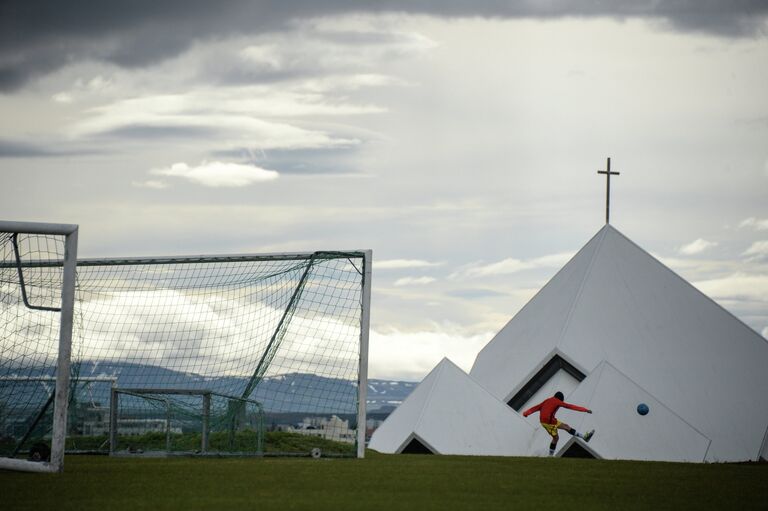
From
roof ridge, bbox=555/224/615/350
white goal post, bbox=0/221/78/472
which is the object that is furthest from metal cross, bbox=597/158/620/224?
white goal post, bbox=0/221/78/472

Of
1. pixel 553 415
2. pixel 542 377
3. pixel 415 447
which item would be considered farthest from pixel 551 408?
pixel 542 377

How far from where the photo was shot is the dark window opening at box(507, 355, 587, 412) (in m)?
26.5

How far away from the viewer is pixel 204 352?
19641 mm

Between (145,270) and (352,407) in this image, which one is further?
(145,270)

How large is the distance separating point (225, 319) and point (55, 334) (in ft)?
9.89

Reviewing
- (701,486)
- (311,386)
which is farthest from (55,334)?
(701,486)

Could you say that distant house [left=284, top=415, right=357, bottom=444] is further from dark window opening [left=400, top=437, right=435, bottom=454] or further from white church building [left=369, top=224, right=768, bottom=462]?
dark window opening [left=400, top=437, right=435, bottom=454]

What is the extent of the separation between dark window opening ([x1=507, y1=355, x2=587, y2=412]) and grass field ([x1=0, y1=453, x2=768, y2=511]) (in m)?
10.6

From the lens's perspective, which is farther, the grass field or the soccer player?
the soccer player

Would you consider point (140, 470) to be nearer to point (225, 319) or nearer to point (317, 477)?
point (317, 477)

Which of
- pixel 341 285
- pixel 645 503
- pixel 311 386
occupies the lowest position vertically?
pixel 645 503

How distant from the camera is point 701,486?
12.3m

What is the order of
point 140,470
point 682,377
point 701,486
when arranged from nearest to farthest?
1. point 701,486
2. point 140,470
3. point 682,377

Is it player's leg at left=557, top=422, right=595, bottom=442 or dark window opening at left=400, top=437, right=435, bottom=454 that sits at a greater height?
player's leg at left=557, top=422, right=595, bottom=442
